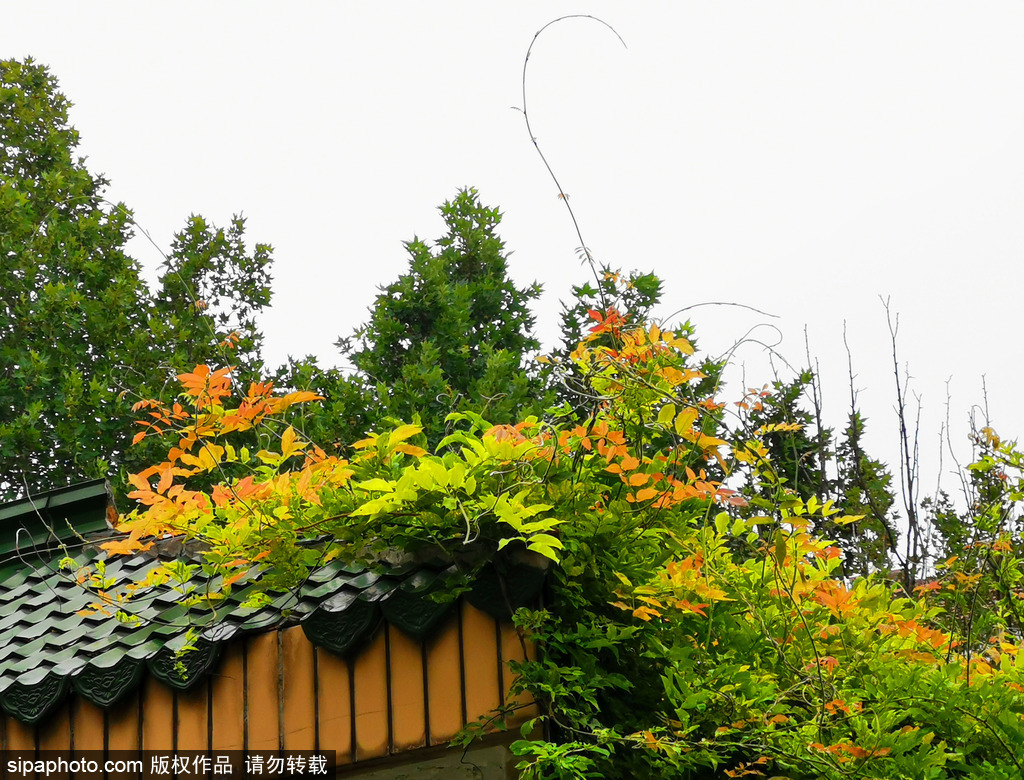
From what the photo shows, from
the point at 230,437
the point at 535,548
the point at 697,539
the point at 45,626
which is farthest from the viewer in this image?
the point at 230,437

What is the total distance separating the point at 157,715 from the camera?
9.80ft

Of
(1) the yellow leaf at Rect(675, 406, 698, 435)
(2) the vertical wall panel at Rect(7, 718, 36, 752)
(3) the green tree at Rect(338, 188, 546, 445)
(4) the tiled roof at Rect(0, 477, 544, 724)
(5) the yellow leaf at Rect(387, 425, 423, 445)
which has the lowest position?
(2) the vertical wall panel at Rect(7, 718, 36, 752)

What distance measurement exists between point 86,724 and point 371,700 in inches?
45.9

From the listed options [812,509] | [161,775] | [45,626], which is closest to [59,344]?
[45,626]

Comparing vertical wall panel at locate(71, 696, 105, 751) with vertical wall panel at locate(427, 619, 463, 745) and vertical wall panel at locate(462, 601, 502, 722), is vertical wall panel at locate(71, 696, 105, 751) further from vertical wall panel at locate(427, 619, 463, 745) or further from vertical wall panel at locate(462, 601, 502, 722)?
vertical wall panel at locate(462, 601, 502, 722)

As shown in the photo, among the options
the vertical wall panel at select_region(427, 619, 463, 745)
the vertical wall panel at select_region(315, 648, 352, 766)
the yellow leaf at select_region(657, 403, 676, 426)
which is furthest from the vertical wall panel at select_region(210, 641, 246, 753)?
the yellow leaf at select_region(657, 403, 676, 426)

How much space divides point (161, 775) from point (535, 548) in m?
1.65

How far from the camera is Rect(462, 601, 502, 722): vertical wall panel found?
2.58 metres

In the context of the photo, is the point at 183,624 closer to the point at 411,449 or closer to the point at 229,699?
the point at 229,699

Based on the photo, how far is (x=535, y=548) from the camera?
7.61 ft

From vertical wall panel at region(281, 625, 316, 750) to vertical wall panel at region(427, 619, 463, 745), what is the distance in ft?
1.34

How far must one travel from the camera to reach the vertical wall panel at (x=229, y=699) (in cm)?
285

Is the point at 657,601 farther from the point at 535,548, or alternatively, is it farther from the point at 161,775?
the point at 161,775

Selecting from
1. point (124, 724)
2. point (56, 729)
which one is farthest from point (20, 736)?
point (124, 724)
